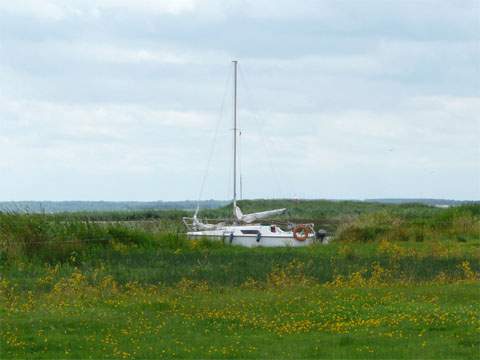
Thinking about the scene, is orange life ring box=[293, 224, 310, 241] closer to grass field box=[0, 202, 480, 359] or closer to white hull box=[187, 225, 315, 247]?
white hull box=[187, 225, 315, 247]

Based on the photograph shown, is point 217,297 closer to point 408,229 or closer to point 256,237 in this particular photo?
point 256,237

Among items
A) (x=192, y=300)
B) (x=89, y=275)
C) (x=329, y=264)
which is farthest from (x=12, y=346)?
(x=329, y=264)

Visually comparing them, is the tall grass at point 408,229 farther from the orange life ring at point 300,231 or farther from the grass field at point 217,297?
the grass field at point 217,297

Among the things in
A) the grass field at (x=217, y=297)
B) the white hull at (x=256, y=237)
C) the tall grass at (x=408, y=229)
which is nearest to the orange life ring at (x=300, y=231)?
the white hull at (x=256, y=237)

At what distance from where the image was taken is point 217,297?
18.0m

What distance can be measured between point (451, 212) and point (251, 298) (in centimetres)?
2780

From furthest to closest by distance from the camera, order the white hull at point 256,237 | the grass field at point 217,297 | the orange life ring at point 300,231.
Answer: the orange life ring at point 300,231, the white hull at point 256,237, the grass field at point 217,297

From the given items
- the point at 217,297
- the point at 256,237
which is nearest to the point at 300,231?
the point at 256,237

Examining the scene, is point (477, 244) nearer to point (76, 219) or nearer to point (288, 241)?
point (288, 241)

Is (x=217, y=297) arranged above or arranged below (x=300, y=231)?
below

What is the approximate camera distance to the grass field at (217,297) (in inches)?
512

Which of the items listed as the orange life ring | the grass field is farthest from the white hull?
the grass field

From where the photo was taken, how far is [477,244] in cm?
3309

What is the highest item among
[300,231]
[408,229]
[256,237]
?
[408,229]
